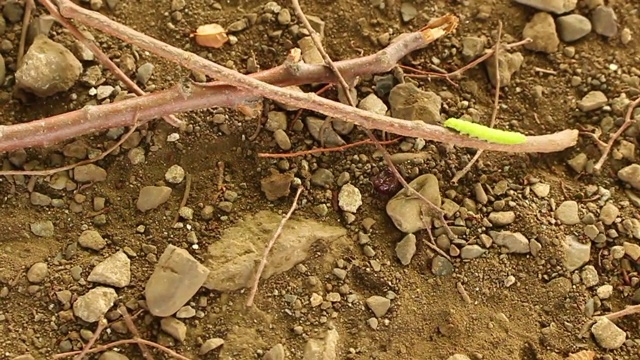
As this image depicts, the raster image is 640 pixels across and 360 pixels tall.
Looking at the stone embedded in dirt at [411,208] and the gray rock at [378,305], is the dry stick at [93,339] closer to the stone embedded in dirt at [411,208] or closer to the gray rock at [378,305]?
the gray rock at [378,305]

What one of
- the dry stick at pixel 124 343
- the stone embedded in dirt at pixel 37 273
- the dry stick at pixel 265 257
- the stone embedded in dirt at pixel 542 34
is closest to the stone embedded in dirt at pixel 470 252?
the dry stick at pixel 265 257

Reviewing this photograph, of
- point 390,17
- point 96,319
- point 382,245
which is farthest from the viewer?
point 390,17

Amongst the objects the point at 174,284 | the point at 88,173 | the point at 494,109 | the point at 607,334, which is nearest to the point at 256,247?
the point at 174,284

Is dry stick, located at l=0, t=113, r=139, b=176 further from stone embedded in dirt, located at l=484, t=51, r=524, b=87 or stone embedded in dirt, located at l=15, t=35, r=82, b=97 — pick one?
stone embedded in dirt, located at l=484, t=51, r=524, b=87

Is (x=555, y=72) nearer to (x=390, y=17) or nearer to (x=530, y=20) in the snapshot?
(x=530, y=20)

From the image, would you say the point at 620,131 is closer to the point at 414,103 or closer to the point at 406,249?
the point at 414,103

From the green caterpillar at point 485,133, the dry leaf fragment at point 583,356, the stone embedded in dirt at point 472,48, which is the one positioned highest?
the green caterpillar at point 485,133

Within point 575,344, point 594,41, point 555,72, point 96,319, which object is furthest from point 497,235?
point 96,319
